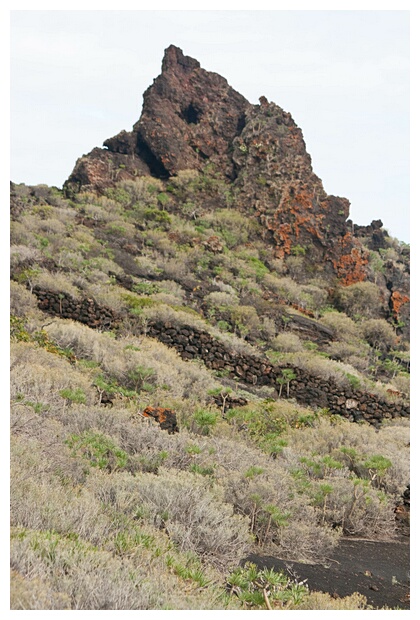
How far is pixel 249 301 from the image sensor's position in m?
24.0

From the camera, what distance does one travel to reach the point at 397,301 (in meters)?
32.2

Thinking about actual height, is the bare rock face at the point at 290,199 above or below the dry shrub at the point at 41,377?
above

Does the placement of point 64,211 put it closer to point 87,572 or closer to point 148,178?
point 148,178

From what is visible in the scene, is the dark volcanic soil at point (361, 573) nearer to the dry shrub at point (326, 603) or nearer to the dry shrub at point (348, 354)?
the dry shrub at point (326, 603)

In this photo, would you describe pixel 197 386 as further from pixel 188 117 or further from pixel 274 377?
pixel 188 117

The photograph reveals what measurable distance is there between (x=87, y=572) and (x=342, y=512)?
440 centimetres

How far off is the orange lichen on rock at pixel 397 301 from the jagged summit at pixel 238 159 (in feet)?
10.5

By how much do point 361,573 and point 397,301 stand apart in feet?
96.7

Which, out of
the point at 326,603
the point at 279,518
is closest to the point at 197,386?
the point at 279,518

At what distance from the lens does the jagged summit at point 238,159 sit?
36.2 m

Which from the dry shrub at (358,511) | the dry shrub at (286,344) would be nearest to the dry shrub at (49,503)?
the dry shrub at (358,511)

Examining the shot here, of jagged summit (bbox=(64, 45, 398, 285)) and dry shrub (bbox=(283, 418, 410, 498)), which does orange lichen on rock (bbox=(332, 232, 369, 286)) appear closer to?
jagged summit (bbox=(64, 45, 398, 285))

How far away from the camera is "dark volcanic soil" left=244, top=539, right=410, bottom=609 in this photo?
4547 millimetres

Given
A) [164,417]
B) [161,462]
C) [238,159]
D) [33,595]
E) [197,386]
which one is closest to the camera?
[33,595]
